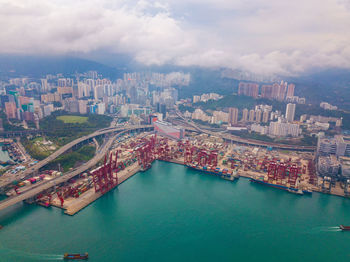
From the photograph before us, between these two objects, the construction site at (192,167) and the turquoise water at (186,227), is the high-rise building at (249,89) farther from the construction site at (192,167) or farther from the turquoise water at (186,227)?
the turquoise water at (186,227)

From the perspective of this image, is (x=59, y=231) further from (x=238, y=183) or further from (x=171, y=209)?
(x=238, y=183)

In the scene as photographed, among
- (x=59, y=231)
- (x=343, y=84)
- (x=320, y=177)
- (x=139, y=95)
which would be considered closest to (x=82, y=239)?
(x=59, y=231)

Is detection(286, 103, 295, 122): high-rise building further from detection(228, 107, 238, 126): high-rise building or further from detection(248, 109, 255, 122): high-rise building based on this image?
detection(228, 107, 238, 126): high-rise building

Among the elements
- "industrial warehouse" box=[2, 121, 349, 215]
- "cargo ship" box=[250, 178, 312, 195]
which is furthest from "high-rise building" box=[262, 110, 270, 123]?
"cargo ship" box=[250, 178, 312, 195]

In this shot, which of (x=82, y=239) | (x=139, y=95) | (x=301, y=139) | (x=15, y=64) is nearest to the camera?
(x=82, y=239)

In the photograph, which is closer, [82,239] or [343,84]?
[82,239]

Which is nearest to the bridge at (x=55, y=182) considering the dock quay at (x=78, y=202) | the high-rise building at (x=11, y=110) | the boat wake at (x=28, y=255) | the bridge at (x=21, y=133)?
the dock quay at (x=78, y=202)

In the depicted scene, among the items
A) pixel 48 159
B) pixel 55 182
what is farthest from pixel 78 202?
pixel 48 159
